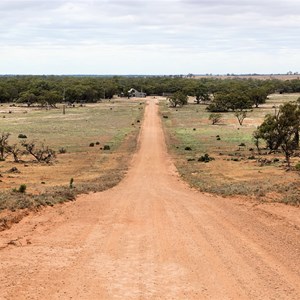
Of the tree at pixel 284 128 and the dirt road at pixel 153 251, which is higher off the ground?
the tree at pixel 284 128

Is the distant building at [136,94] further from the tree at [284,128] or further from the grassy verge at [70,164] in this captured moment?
the tree at [284,128]

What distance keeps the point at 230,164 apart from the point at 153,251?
86.1 ft

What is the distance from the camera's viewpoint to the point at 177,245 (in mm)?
14336

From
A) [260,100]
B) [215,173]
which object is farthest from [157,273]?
[260,100]

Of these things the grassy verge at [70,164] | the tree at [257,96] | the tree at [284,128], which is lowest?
the grassy verge at [70,164]

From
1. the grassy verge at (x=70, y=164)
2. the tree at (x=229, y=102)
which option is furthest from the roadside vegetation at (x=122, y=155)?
the tree at (x=229, y=102)

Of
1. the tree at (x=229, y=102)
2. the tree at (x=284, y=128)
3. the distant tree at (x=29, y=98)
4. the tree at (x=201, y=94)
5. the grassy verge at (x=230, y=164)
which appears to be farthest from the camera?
the tree at (x=201, y=94)

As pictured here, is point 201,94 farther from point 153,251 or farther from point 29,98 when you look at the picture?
point 153,251

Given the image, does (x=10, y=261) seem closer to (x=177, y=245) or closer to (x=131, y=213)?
(x=177, y=245)

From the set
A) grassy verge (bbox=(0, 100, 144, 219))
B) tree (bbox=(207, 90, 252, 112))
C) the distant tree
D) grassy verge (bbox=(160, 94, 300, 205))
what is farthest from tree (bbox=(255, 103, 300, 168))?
the distant tree

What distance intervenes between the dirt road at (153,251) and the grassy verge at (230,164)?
2688mm

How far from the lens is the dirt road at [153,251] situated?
10859 millimetres

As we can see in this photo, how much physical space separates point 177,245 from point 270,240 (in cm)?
309

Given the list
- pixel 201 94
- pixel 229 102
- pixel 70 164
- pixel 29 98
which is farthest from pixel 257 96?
pixel 70 164
